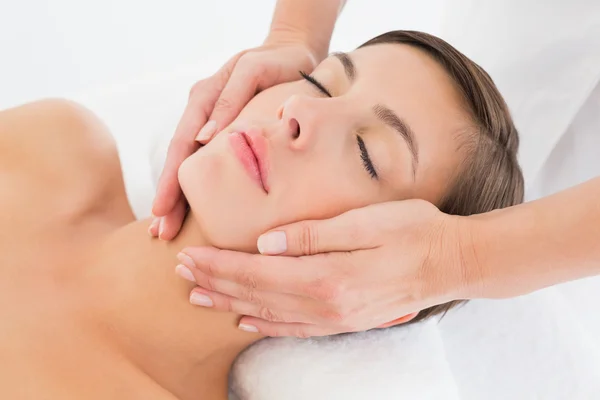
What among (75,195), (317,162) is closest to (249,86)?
(317,162)

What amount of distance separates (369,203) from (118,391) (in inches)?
20.8

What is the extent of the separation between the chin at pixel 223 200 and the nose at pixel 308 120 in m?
0.11

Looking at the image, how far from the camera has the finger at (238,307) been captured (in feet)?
3.43

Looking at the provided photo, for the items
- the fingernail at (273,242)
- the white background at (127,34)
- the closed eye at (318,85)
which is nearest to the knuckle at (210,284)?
the fingernail at (273,242)

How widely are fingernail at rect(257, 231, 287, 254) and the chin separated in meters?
0.04

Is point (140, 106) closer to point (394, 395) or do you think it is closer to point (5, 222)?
point (5, 222)

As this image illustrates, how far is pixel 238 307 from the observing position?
106cm

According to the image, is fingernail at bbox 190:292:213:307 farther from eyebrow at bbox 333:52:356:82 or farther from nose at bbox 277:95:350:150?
eyebrow at bbox 333:52:356:82

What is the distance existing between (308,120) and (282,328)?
1.18 feet

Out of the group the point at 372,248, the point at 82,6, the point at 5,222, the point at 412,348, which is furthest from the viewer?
the point at 82,6

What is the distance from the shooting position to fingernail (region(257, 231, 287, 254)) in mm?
997

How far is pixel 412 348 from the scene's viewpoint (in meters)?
1.33

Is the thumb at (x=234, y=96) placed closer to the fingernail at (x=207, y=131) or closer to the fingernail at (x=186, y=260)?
the fingernail at (x=207, y=131)

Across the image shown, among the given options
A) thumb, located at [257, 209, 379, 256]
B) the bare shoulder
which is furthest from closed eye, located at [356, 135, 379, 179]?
the bare shoulder
